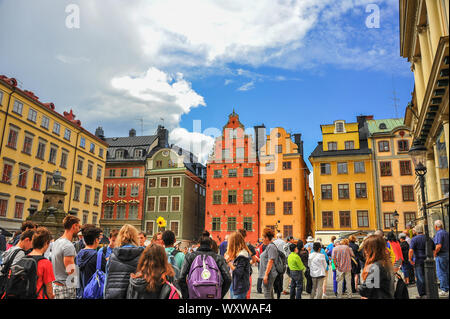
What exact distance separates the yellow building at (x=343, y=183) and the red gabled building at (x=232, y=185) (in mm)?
8093

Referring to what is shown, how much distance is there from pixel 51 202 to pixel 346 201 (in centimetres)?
3123

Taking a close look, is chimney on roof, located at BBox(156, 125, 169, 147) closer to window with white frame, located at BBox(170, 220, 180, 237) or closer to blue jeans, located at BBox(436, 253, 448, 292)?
window with white frame, located at BBox(170, 220, 180, 237)

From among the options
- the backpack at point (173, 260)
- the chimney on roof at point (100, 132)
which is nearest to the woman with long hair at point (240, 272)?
the backpack at point (173, 260)

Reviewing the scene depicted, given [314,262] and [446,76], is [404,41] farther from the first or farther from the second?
[314,262]

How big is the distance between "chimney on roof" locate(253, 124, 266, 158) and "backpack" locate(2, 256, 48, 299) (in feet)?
147

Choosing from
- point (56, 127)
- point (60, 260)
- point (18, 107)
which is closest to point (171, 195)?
point (56, 127)

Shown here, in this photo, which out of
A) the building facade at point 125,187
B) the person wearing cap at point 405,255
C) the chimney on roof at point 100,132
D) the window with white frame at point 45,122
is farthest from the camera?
the chimney on roof at point 100,132

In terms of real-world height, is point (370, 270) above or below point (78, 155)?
below

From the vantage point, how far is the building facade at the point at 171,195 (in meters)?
49.0

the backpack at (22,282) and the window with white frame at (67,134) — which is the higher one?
the window with white frame at (67,134)

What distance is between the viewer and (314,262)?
10406 millimetres

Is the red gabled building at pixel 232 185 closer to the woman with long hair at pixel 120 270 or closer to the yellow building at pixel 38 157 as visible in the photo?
the yellow building at pixel 38 157

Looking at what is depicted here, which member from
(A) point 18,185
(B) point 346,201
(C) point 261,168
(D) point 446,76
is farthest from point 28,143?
(D) point 446,76

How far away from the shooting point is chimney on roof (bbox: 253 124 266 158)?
49500 mm
